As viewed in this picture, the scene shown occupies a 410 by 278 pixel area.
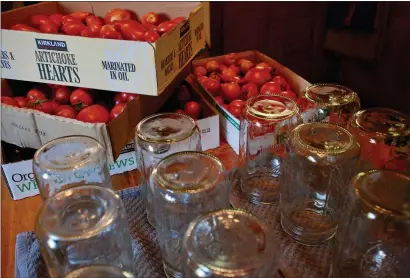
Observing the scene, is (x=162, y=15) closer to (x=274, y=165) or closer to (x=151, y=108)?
(x=151, y=108)

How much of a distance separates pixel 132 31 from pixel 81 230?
0.67m

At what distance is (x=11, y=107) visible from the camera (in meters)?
0.91

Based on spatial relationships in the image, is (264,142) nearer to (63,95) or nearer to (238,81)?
(238,81)

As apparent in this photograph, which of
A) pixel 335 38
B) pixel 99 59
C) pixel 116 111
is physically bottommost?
pixel 335 38

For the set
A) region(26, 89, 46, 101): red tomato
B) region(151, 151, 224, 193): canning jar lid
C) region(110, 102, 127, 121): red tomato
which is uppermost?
region(151, 151, 224, 193): canning jar lid

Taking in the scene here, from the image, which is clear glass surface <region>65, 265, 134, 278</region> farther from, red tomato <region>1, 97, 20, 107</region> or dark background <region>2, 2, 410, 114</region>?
dark background <region>2, 2, 410, 114</region>

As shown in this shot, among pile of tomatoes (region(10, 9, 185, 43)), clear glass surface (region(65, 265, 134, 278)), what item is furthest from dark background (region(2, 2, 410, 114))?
clear glass surface (region(65, 265, 134, 278))

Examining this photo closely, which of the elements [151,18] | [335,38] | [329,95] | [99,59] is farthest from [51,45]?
[335,38]

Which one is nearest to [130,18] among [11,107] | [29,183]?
[11,107]

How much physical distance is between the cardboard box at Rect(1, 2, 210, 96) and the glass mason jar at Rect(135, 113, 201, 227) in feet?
0.52

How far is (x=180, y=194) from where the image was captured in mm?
569

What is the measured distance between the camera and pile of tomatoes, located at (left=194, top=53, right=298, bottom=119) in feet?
3.59

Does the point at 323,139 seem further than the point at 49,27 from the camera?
No

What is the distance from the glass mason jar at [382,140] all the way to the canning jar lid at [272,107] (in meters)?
0.11
